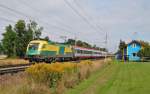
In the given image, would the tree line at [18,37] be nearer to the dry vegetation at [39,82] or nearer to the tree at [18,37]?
the tree at [18,37]

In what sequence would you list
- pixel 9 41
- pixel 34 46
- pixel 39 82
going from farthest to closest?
pixel 9 41
pixel 34 46
pixel 39 82

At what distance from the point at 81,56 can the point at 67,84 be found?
50113mm

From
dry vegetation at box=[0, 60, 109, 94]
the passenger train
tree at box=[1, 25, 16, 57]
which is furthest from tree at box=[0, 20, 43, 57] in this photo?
dry vegetation at box=[0, 60, 109, 94]

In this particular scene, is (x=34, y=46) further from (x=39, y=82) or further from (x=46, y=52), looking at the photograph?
(x=39, y=82)

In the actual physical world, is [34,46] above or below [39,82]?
above

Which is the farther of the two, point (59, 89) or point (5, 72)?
point (5, 72)

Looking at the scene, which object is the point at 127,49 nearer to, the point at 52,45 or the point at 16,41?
the point at 16,41

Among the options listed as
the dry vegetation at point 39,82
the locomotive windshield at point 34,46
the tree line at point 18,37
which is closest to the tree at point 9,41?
the tree line at point 18,37

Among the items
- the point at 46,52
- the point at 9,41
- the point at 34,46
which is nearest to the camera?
the point at 34,46

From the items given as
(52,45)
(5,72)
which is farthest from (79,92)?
(52,45)

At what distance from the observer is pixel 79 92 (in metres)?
17.4

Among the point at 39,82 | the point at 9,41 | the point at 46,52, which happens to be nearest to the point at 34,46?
the point at 46,52

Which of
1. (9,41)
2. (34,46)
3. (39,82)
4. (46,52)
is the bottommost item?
(39,82)

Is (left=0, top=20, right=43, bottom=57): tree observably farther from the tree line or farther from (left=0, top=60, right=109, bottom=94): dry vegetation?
(left=0, top=60, right=109, bottom=94): dry vegetation
